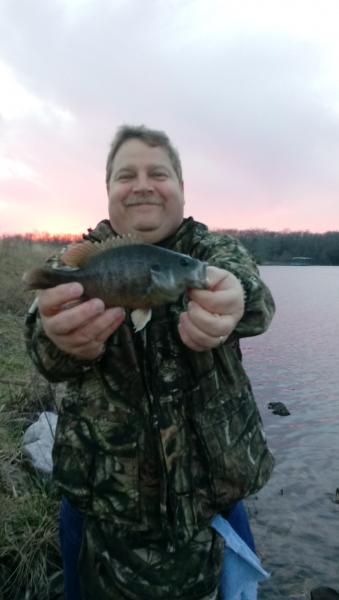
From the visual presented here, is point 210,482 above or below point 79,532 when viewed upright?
above

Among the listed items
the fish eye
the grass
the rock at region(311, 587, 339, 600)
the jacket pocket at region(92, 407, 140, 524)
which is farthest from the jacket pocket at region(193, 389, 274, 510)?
the rock at region(311, 587, 339, 600)

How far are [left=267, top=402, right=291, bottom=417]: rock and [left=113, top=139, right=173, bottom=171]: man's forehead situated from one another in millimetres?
9721

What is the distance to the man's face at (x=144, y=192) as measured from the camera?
3.26 meters

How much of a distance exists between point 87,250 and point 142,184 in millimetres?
694

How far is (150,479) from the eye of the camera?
3080mm

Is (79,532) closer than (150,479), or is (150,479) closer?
(150,479)

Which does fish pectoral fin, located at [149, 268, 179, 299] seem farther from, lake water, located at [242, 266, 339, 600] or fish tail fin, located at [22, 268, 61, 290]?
lake water, located at [242, 266, 339, 600]

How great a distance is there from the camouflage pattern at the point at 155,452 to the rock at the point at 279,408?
30.1ft

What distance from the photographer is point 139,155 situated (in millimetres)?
3271

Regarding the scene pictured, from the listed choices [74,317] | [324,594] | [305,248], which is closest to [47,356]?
[74,317]

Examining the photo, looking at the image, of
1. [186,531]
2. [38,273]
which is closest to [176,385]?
[186,531]

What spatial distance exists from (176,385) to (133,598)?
1261 millimetres

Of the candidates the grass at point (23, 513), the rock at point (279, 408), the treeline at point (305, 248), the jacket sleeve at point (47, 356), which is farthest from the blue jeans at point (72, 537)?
the treeline at point (305, 248)

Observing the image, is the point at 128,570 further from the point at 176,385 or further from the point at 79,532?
the point at 176,385
